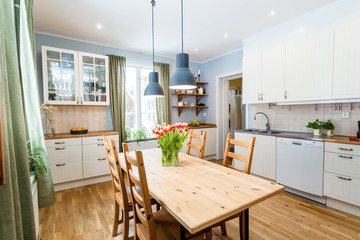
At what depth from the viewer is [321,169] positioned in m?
2.34

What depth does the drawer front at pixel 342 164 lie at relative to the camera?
2076mm

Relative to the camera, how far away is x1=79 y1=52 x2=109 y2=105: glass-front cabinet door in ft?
10.7

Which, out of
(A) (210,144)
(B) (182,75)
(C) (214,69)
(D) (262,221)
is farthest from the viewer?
(C) (214,69)

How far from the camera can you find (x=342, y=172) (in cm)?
217

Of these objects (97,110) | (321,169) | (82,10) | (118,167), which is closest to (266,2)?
(321,169)

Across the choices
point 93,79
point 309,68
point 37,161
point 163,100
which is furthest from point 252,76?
point 37,161

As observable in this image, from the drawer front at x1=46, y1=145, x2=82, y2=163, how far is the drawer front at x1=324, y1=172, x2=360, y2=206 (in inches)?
148

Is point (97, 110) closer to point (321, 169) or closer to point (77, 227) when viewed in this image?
point (77, 227)

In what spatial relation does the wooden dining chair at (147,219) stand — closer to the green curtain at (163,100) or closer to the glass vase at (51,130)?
the glass vase at (51,130)

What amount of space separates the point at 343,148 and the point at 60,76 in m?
4.32

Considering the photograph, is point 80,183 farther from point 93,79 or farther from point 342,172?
point 342,172

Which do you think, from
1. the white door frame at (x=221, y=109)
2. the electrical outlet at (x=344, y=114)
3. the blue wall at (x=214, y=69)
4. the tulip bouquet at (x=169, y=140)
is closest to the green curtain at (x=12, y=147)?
the tulip bouquet at (x=169, y=140)

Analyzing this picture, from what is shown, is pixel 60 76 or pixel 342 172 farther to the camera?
pixel 60 76

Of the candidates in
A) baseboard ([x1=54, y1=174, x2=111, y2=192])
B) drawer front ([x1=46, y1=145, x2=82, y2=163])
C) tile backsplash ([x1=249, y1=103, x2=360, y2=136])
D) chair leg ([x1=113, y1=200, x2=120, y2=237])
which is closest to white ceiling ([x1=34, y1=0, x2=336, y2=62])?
tile backsplash ([x1=249, y1=103, x2=360, y2=136])
